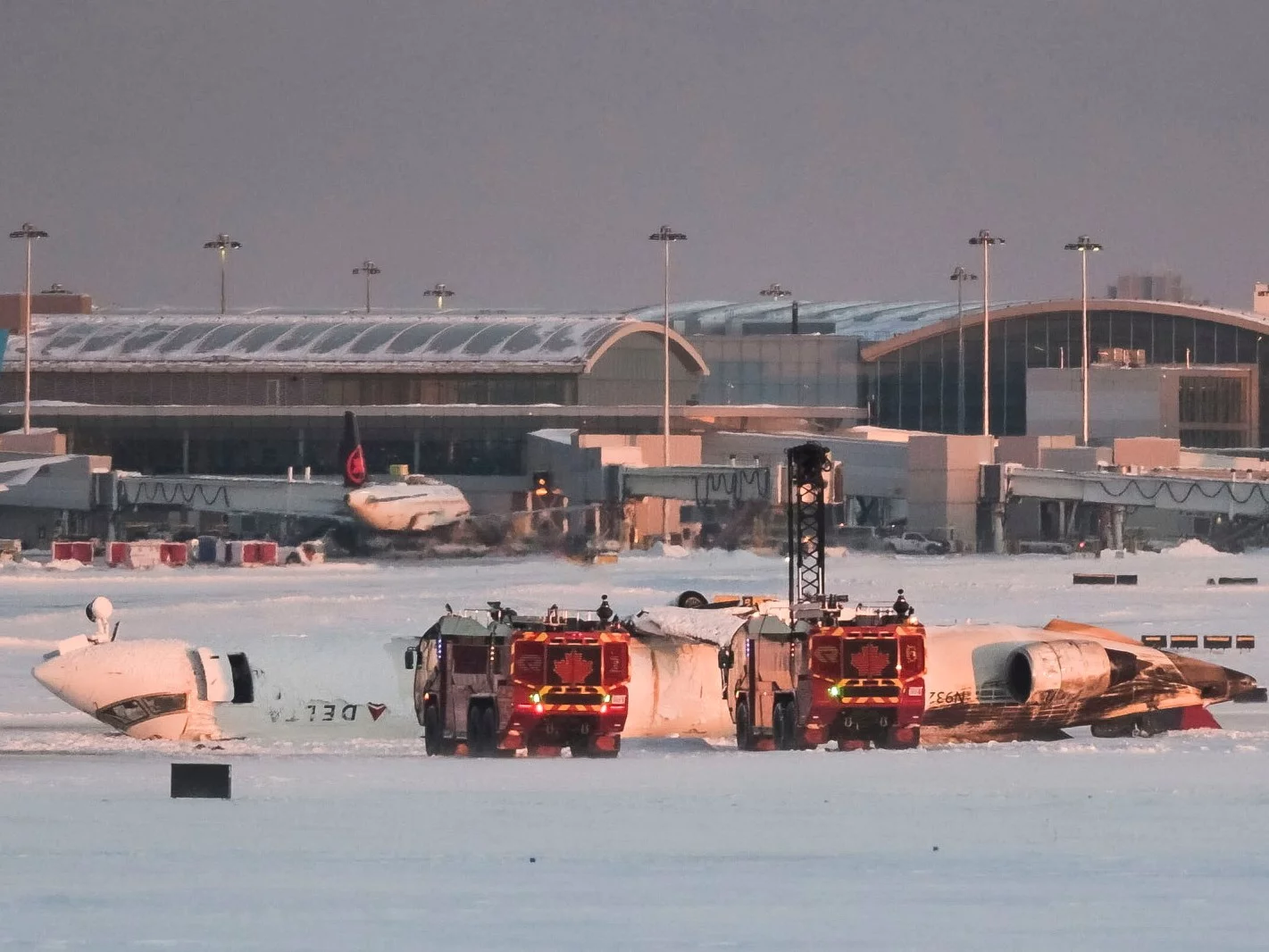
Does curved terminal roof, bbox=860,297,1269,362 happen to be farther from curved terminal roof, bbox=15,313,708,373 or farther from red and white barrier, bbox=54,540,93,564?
red and white barrier, bbox=54,540,93,564

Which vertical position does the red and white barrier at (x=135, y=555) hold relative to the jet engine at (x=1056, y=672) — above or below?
above

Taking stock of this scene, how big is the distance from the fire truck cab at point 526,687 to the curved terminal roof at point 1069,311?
127 m

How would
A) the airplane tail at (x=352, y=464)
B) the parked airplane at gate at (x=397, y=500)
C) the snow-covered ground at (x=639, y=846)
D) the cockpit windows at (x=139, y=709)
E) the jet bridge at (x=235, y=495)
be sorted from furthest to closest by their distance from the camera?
1. the jet bridge at (x=235, y=495)
2. the airplane tail at (x=352, y=464)
3. the parked airplane at gate at (x=397, y=500)
4. the cockpit windows at (x=139, y=709)
5. the snow-covered ground at (x=639, y=846)

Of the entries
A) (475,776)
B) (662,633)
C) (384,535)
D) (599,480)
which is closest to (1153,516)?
(599,480)

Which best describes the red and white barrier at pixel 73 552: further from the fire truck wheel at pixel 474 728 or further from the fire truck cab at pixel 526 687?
the fire truck wheel at pixel 474 728

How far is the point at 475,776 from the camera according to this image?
36.4 meters

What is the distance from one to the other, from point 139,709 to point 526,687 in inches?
329

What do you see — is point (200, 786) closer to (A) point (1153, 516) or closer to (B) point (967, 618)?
(B) point (967, 618)

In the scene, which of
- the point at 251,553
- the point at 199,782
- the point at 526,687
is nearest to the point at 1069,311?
the point at 251,553

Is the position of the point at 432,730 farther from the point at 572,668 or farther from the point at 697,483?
the point at 697,483

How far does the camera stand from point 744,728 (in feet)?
140

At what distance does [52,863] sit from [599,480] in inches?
3827

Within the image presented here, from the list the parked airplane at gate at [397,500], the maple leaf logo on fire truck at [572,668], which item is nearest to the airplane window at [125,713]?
the maple leaf logo on fire truck at [572,668]

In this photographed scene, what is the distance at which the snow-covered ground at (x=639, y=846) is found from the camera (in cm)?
2217
